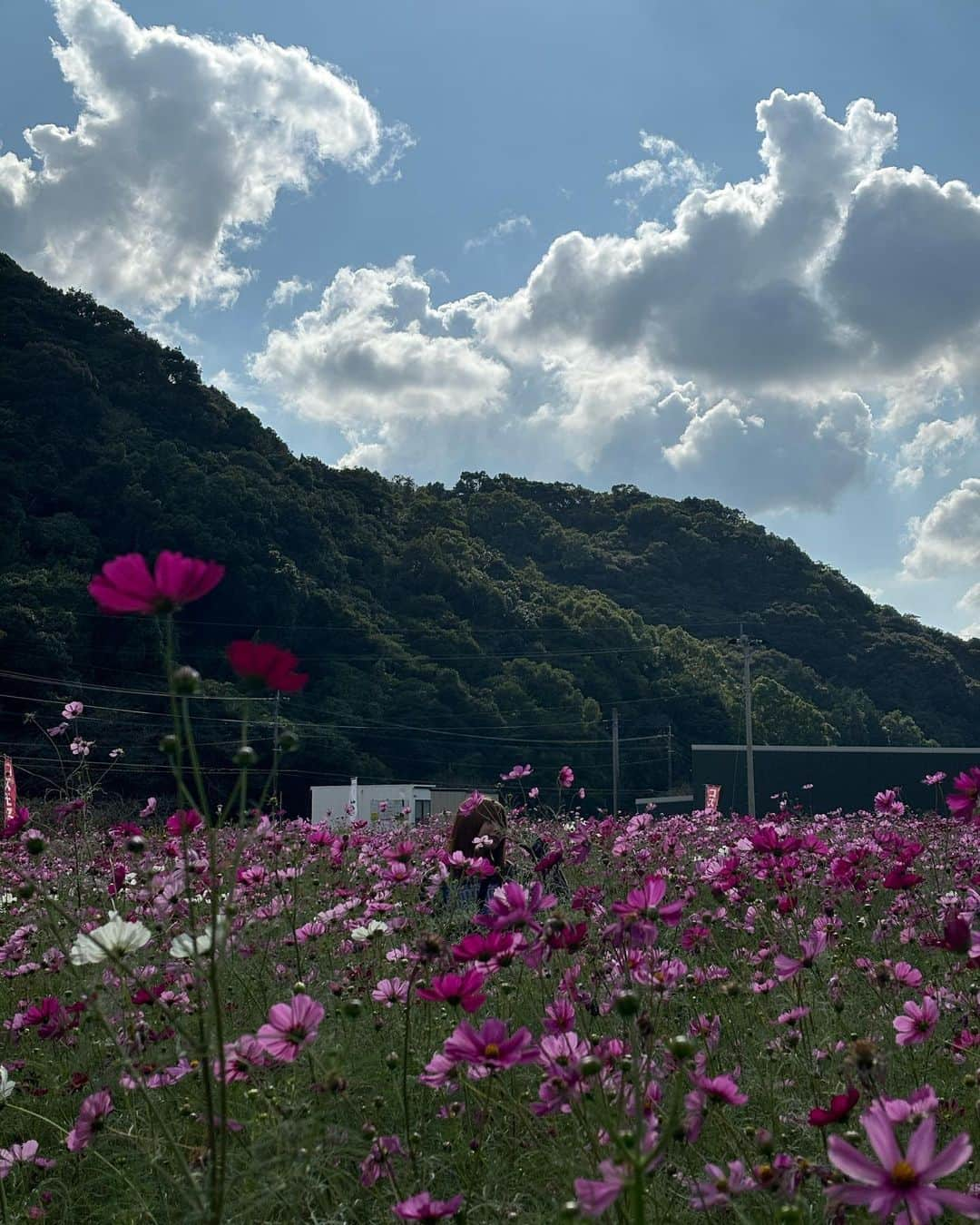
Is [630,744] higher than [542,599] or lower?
lower

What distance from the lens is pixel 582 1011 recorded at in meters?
2.14

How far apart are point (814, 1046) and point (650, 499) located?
54860 mm

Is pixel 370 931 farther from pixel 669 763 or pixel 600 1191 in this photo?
pixel 669 763

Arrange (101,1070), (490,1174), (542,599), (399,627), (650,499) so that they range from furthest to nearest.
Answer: (650,499) < (542,599) < (399,627) < (101,1070) < (490,1174)

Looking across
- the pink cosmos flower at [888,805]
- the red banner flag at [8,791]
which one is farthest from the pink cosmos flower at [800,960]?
the red banner flag at [8,791]

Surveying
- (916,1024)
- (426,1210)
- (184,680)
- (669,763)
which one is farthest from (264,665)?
(669,763)

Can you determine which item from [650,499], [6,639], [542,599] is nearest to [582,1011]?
[6,639]

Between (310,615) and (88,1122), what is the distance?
27585 mm

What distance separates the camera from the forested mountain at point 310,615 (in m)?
24.2

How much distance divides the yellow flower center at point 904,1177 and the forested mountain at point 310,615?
19997 millimetres

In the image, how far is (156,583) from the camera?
111cm

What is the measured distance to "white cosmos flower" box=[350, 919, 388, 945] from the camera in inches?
91.0

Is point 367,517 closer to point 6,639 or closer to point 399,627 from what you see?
point 399,627

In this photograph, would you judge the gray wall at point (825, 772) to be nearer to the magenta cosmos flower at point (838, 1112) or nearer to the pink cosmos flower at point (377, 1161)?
the pink cosmos flower at point (377, 1161)
